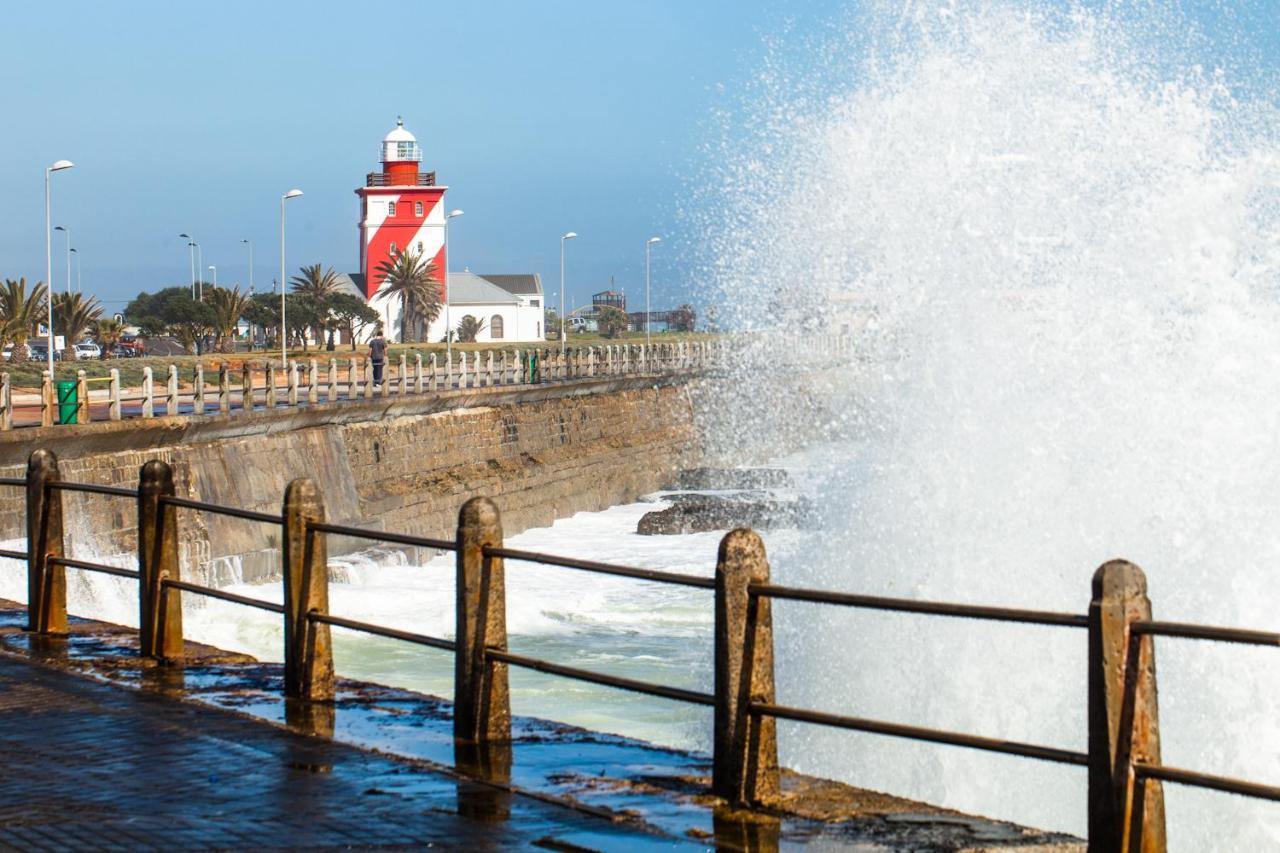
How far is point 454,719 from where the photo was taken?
20.4 ft

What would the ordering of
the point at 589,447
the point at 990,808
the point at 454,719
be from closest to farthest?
1. the point at 454,719
2. the point at 990,808
3. the point at 589,447

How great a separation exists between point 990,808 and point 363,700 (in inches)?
130

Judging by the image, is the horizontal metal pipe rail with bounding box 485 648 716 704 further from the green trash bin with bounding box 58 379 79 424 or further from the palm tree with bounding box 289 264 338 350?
the palm tree with bounding box 289 264 338 350

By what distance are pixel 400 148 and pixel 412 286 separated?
7.64 meters

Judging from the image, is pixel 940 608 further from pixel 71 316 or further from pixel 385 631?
pixel 71 316

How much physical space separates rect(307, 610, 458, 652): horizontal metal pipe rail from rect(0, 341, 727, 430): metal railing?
A: 15255 mm

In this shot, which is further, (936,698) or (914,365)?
(914,365)

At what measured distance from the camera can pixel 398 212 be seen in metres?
86.9

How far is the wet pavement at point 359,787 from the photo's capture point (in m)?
4.81

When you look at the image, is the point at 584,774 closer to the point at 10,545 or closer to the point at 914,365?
the point at 914,365

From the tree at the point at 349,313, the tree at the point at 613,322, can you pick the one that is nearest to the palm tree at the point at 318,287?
the tree at the point at 349,313

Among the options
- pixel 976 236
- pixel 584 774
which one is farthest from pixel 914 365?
pixel 584 774

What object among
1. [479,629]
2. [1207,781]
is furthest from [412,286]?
[1207,781]

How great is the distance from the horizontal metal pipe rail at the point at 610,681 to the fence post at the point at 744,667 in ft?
0.34
